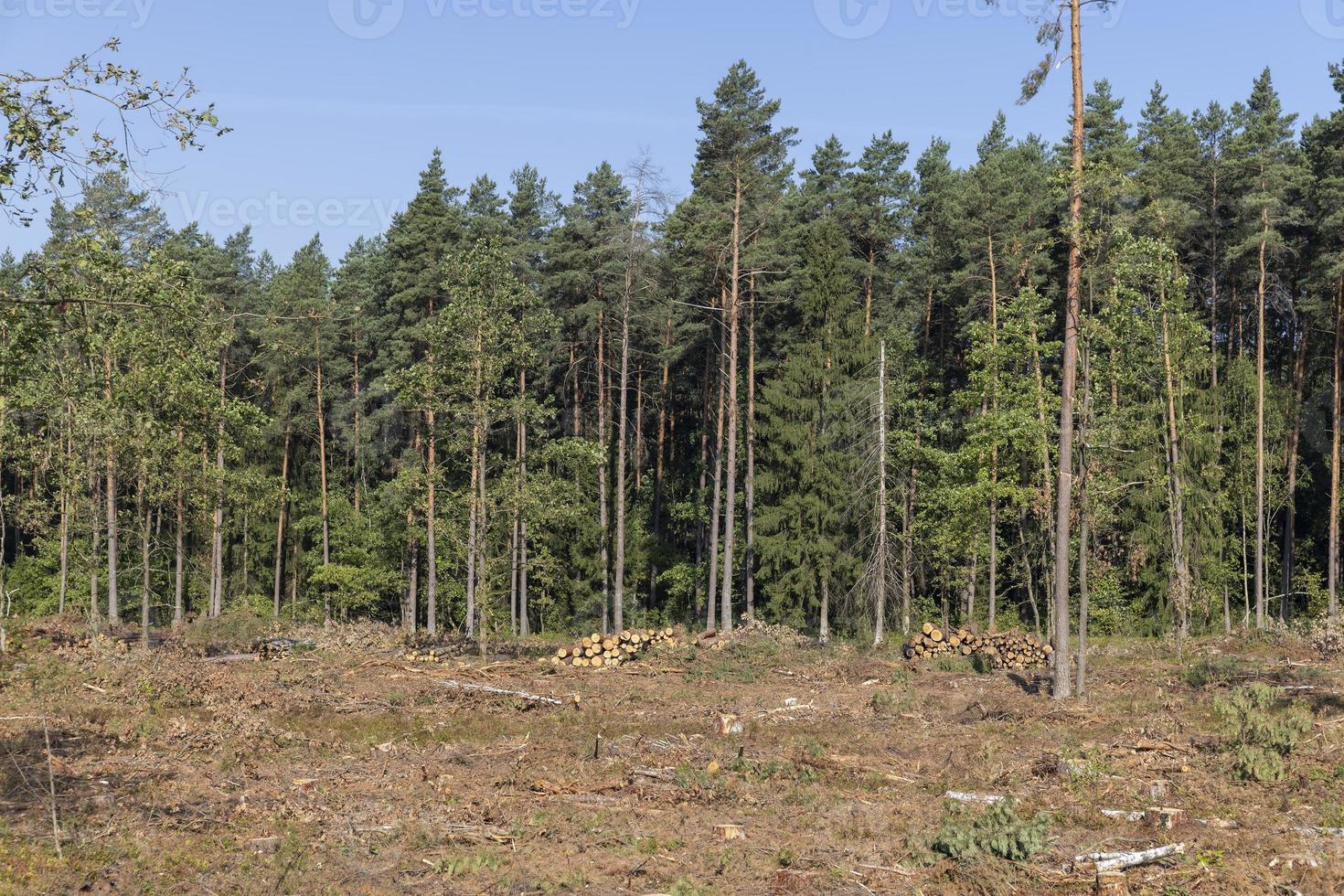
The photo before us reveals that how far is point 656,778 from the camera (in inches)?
598

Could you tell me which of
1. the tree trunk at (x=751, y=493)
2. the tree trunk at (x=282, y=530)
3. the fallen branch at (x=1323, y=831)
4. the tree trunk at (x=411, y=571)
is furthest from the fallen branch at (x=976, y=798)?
the tree trunk at (x=282, y=530)

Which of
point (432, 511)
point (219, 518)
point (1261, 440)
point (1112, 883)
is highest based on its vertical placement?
point (1261, 440)

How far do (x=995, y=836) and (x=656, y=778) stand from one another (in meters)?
5.33

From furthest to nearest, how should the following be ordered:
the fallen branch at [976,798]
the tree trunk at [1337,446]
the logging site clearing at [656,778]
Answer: the tree trunk at [1337,446], the fallen branch at [976,798], the logging site clearing at [656,778]

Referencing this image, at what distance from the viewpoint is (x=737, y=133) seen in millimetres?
Result: 38156

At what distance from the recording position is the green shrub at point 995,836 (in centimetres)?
1134

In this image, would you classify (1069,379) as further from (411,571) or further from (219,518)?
(219,518)

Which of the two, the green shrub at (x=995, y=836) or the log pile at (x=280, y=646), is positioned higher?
the green shrub at (x=995, y=836)

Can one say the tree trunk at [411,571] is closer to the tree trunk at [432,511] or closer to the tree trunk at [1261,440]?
the tree trunk at [432,511]

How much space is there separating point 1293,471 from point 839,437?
703 inches

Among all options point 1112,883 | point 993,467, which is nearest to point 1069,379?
point 1112,883

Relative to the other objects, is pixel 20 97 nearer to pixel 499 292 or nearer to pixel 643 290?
pixel 499 292

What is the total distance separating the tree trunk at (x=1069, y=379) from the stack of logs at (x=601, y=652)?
11458 millimetres

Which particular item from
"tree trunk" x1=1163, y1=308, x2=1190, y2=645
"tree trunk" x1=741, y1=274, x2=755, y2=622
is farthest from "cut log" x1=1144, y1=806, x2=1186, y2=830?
"tree trunk" x1=741, y1=274, x2=755, y2=622
